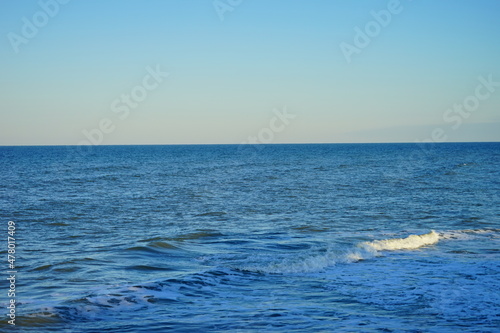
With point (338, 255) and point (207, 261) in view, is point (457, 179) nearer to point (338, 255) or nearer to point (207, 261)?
point (338, 255)

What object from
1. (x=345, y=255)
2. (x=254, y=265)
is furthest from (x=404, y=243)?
(x=254, y=265)

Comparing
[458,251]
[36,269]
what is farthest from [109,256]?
[458,251]

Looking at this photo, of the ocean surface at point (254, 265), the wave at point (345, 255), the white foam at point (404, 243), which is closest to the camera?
the ocean surface at point (254, 265)

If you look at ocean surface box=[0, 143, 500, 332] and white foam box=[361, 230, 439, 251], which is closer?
ocean surface box=[0, 143, 500, 332]

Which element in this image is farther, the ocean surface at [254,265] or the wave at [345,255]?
the wave at [345,255]

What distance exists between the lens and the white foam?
58.7ft

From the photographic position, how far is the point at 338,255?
1666cm

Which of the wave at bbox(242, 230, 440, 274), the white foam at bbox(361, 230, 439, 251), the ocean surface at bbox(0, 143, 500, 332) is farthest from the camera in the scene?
the white foam at bbox(361, 230, 439, 251)

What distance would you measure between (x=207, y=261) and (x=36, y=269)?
4917 millimetres

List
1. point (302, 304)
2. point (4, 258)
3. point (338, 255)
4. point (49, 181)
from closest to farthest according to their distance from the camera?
1. point (302, 304)
2. point (4, 258)
3. point (338, 255)
4. point (49, 181)

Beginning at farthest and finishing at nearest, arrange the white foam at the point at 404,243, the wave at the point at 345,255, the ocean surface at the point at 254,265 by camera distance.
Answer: the white foam at the point at 404,243 < the wave at the point at 345,255 < the ocean surface at the point at 254,265

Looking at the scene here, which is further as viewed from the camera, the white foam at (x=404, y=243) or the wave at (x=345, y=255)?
the white foam at (x=404, y=243)

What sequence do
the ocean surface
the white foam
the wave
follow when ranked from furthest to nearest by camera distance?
the white foam < the wave < the ocean surface

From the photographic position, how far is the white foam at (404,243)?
58.7 feet
